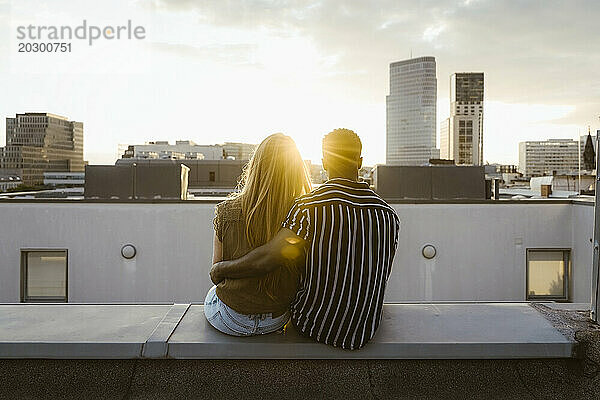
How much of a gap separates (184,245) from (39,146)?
91.4 meters

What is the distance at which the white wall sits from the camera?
966 centimetres

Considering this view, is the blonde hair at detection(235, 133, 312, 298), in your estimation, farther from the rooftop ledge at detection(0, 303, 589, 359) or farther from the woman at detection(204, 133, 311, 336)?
the rooftop ledge at detection(0, 303, 589, 359)

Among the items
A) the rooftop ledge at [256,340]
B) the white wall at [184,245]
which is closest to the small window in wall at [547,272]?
the white wall at [184,245]

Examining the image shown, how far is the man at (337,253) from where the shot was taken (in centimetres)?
274

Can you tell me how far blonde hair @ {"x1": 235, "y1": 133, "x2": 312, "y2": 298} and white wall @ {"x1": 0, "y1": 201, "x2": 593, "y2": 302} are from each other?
693 cm

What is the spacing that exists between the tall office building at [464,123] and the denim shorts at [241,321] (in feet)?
439

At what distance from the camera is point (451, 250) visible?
9.89m

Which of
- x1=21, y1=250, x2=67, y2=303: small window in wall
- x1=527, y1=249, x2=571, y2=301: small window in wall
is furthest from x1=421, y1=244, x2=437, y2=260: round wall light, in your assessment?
x1=21, y1=250, x2=67, y2=303: small window in wall

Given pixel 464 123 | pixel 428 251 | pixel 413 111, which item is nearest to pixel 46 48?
pixel 428 251

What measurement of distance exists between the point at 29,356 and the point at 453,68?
208185 mm

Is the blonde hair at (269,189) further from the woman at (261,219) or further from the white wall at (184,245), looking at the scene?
the white wall at (184,245)

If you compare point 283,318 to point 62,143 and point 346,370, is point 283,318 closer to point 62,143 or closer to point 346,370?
point 346,370

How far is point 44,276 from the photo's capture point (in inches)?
389

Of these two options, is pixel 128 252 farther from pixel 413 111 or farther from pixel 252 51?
pixel 413 111
